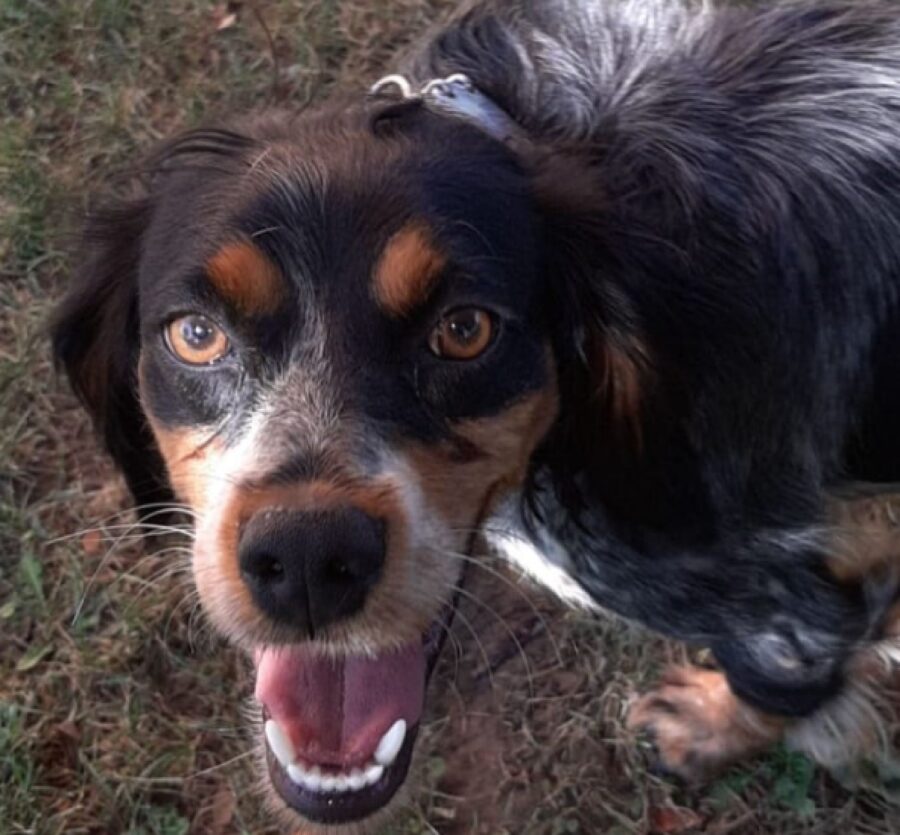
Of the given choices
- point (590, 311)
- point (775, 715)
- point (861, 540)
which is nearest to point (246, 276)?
point (590, 311)

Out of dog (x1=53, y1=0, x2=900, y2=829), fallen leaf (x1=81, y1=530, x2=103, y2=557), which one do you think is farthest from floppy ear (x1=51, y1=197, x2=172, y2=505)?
fallen leaf (x1=81, y1=530, x2=103, y2=557)

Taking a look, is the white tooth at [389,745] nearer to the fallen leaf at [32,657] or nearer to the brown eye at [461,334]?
the brown eye at [461,334]

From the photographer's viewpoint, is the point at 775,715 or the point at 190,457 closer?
the point at 190,457

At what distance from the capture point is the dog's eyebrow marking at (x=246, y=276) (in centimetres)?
234

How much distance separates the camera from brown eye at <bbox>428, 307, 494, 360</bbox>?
7.80ft

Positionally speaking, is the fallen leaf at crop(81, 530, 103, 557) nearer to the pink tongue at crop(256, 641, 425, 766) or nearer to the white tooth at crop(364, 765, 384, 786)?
the pink tongue at crop(256, 641, 425, 766)

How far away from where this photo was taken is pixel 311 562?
7.22 ft

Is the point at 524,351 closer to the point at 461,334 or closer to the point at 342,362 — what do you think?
the point at 461,334

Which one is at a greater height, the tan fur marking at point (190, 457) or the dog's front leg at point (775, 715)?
the tan fur marking at point (190, 457)

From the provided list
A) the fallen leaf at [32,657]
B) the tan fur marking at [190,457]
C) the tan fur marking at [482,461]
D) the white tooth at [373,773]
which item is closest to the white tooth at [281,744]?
the white tooth at [373,773]

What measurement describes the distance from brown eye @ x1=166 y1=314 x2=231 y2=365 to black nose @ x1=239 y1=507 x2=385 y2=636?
37cm

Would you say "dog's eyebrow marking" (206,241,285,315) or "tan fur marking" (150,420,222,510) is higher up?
"dog's eyebrow marking" (206,241,285,315)

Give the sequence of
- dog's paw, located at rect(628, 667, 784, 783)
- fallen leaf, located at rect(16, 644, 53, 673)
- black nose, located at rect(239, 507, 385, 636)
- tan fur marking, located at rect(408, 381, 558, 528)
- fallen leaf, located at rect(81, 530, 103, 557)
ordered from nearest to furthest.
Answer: black nose, located at rect(239, 507, 385, 636) < tan fur marking, located at rect(408, 381, 558, 528) < dog's paw, located at rect(628, 667, 784, 783) < fallen leaf, located at rect(16, 644, 53, 673) < fallen leaf, located at rect(81, 530, 103, 557)

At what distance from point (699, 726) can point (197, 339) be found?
6.17ft
